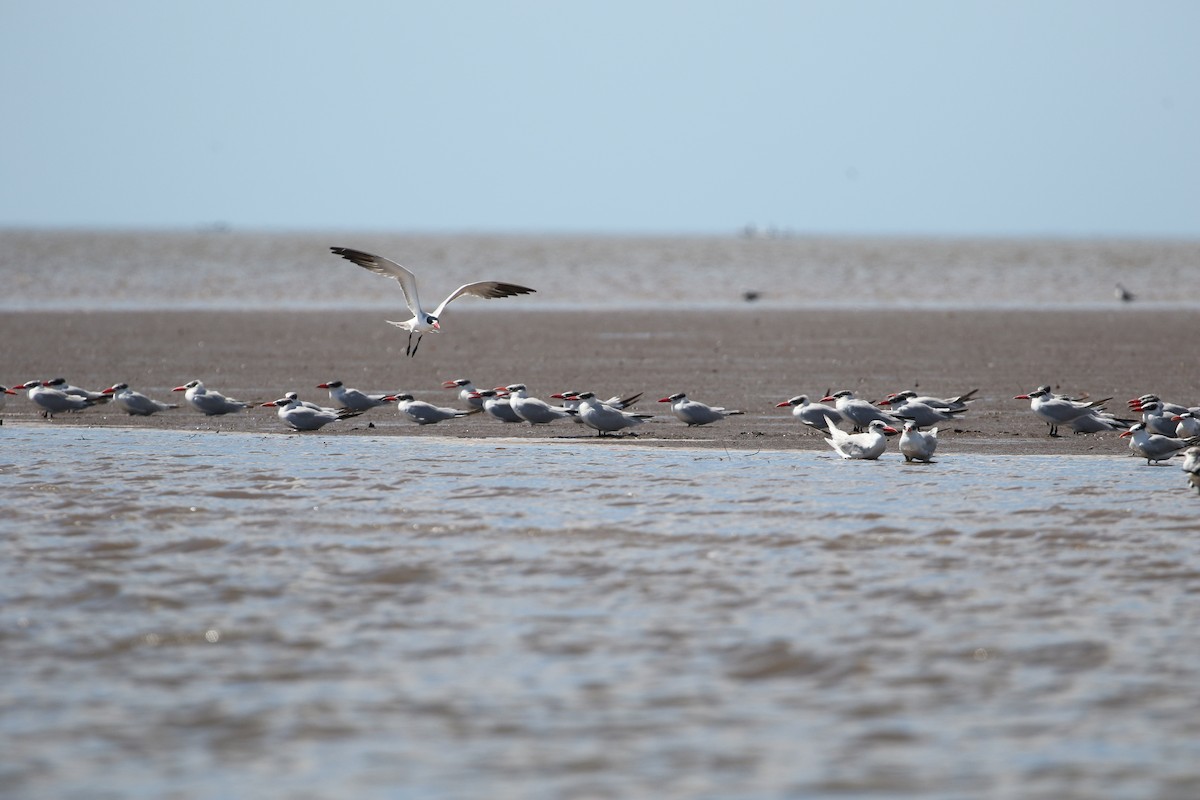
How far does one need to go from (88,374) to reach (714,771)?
54.7 ft

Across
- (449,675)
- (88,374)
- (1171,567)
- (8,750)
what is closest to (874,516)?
(1171,567)

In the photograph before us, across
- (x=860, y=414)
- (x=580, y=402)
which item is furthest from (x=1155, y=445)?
(x=580, y=402)

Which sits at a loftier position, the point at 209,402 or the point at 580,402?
the point at 580,402

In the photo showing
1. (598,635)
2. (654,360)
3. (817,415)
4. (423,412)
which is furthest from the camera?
(654,360)

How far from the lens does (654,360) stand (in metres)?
23.2

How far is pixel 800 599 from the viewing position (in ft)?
27.2

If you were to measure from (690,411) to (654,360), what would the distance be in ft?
24.5

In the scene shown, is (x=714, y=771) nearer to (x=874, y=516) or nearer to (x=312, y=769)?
(x=312, y=769)

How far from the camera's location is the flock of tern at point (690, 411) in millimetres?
13531

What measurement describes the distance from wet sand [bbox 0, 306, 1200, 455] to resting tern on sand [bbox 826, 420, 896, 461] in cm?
69

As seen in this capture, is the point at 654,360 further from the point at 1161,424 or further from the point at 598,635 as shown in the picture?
the point at 598,635

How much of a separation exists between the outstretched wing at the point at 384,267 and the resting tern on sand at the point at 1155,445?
6.70 m

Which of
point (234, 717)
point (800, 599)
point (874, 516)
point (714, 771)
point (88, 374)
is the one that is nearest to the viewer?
point (714, 771)

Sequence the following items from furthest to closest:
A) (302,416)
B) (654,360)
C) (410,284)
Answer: (654,360) < (410,284) < (302,416)
